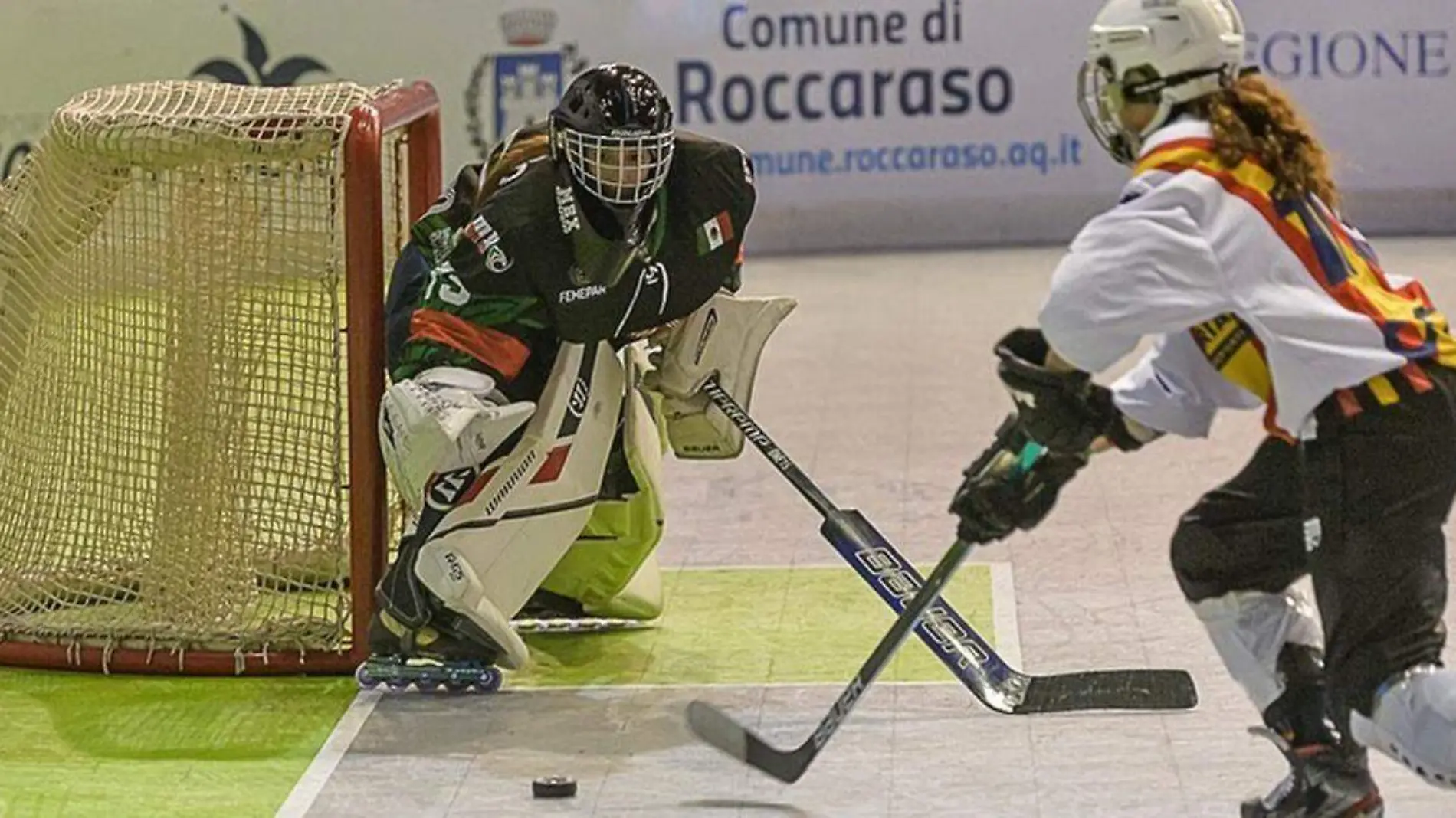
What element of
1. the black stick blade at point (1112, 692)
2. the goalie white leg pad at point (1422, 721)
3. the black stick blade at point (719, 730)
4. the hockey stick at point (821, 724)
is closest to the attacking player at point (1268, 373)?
the goalie white leg pad at point (1422, 721)

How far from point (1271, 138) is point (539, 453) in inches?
62.1

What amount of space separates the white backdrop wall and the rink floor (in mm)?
2835

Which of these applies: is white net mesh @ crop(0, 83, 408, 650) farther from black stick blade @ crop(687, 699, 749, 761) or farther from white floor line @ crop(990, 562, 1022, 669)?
white floor line @ crop(990, 562, 1022, 669)

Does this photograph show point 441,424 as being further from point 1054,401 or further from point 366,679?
point 1054,401

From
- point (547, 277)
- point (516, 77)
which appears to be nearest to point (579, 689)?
point (547, 277)

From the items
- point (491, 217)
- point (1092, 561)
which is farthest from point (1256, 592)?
point (1092, 561)

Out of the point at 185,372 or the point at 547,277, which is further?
the point at 185,372

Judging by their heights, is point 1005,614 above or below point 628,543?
below

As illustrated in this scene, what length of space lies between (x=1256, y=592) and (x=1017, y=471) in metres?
0.37

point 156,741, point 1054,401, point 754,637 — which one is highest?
point 1054,401

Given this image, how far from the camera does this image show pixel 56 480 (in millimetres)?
4879

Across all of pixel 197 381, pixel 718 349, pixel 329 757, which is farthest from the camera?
pixel 197 381

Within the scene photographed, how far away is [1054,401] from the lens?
3336 millimetres

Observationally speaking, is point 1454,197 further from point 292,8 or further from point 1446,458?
point 1446,458
